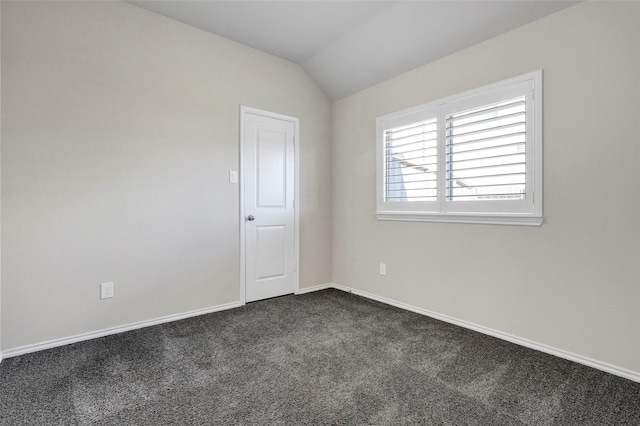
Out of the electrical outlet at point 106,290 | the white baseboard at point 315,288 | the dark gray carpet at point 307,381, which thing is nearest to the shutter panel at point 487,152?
the dark gray carpet at point 307,381

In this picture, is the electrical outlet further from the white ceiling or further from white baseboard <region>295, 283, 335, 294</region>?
the white ceiling

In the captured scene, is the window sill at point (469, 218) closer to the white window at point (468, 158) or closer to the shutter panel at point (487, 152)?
the white window at point (468, 158)

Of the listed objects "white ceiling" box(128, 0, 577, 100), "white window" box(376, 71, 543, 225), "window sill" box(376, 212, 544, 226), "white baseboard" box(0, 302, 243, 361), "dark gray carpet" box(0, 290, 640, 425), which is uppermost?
"white ceiling" box(128, 0, 577, 100)

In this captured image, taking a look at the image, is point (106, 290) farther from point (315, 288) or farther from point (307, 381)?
point (315, 288)

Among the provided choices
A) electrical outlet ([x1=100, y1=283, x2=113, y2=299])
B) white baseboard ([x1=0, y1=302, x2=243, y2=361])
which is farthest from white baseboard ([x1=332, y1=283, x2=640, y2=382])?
electrical outlet ([x1=100, y1=283, x2=113, y2=299])

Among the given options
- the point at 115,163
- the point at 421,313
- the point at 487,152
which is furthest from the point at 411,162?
the point at 115,163

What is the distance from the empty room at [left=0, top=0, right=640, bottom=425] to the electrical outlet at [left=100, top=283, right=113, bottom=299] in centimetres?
1

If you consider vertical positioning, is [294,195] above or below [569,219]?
above

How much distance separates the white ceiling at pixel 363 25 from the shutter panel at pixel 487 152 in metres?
0.60

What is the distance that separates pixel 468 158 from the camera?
2.70 meters

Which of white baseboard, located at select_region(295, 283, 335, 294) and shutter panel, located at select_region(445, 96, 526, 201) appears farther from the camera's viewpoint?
white baseboard, located at select_region(295, 283, 335, 294)

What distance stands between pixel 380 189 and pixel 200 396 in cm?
249

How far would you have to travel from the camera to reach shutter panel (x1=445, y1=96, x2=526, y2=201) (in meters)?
2.41

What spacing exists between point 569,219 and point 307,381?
1.99m
